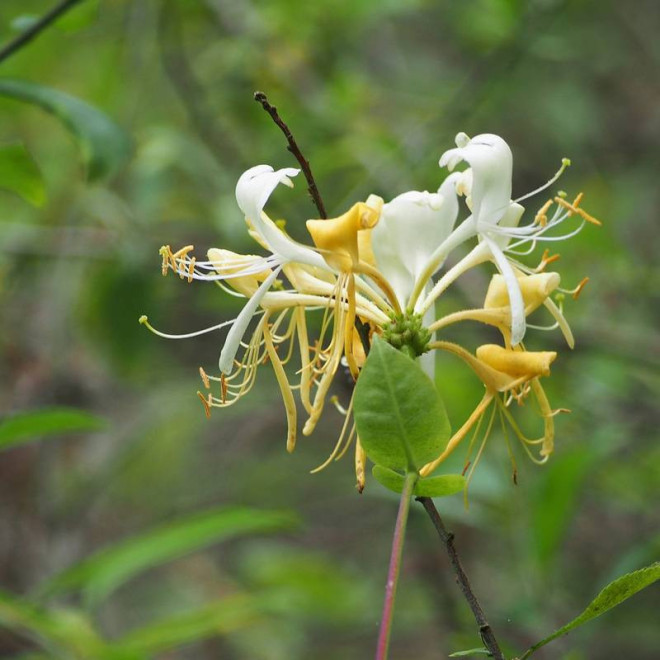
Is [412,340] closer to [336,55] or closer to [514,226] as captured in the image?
[514,226]

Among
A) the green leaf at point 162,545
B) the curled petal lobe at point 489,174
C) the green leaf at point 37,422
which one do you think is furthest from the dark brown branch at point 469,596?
the green leaf at point 162,545

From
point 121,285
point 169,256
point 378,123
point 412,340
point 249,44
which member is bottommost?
point 412,340

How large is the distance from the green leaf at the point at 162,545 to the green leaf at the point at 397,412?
74 centimetres

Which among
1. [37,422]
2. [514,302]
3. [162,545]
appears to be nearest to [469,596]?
[514,302]

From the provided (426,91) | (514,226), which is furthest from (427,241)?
(426,91)

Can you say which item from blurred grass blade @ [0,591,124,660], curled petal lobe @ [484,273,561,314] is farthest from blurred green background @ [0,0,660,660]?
curled petal lobe @ [484,273,561,314]

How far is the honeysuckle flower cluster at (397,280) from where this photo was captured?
0.78 m

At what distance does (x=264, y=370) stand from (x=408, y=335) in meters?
1.86

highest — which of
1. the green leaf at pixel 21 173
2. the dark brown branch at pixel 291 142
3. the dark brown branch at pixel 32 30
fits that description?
the dark brown branch at pixel 32 30

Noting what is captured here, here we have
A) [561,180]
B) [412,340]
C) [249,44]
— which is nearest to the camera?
[412,340]

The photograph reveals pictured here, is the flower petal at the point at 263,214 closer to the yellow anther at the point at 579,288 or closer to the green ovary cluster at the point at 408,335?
the green ovary cluster at the point at 408,335

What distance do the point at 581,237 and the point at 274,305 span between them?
164 cm

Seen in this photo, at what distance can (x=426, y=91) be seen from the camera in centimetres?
298

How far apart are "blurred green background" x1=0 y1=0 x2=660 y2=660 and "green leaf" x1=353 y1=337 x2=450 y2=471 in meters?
0.74
